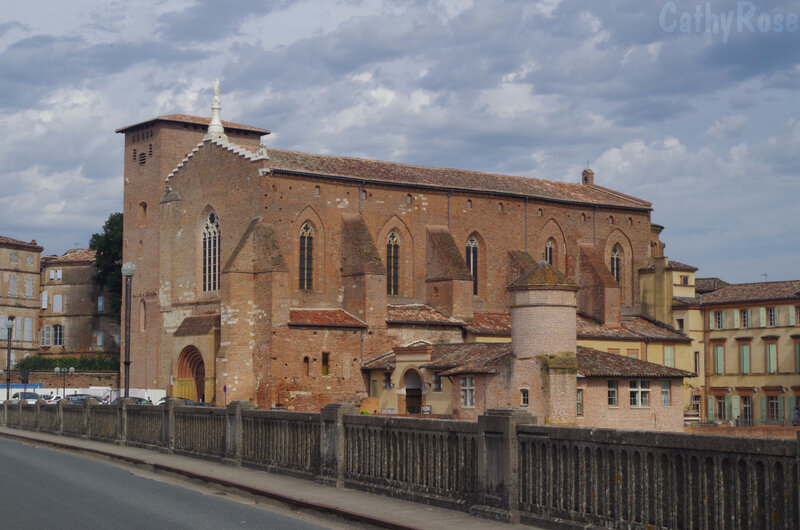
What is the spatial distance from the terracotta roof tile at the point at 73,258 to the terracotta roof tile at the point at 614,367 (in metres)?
58.1

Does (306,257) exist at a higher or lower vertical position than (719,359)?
higher

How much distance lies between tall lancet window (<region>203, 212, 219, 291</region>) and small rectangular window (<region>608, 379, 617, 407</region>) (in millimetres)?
21795

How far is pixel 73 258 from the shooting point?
94.9 meters

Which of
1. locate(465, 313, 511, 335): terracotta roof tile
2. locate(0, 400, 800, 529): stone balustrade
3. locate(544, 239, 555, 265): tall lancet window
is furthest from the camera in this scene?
locate(544, 239, 555, 265): tall lancet window

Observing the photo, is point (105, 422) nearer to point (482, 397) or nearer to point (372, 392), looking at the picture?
point (482, 397)

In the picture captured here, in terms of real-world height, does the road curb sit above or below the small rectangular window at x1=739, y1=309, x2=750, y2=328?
below

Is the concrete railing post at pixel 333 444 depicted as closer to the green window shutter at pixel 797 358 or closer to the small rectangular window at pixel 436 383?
the small rectangular window at pixel 436 383

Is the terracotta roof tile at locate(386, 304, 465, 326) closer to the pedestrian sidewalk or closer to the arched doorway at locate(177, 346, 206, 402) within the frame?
the arched doorway at locate(177, 346, 206, 402)

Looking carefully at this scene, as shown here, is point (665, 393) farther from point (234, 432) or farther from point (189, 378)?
point (234, 432)

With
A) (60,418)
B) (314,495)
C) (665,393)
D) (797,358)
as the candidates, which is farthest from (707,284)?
(314,495)

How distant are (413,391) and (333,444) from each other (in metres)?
32.9

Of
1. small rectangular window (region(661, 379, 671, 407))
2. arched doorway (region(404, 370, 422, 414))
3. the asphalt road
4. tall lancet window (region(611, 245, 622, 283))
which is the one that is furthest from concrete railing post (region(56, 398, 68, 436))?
tall lancet window (region(611, 245, 622, 283))

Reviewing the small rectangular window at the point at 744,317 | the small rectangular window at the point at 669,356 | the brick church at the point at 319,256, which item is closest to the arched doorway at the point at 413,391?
the brick church at the point at 319,256

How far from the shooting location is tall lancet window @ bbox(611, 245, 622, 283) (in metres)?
67.4
